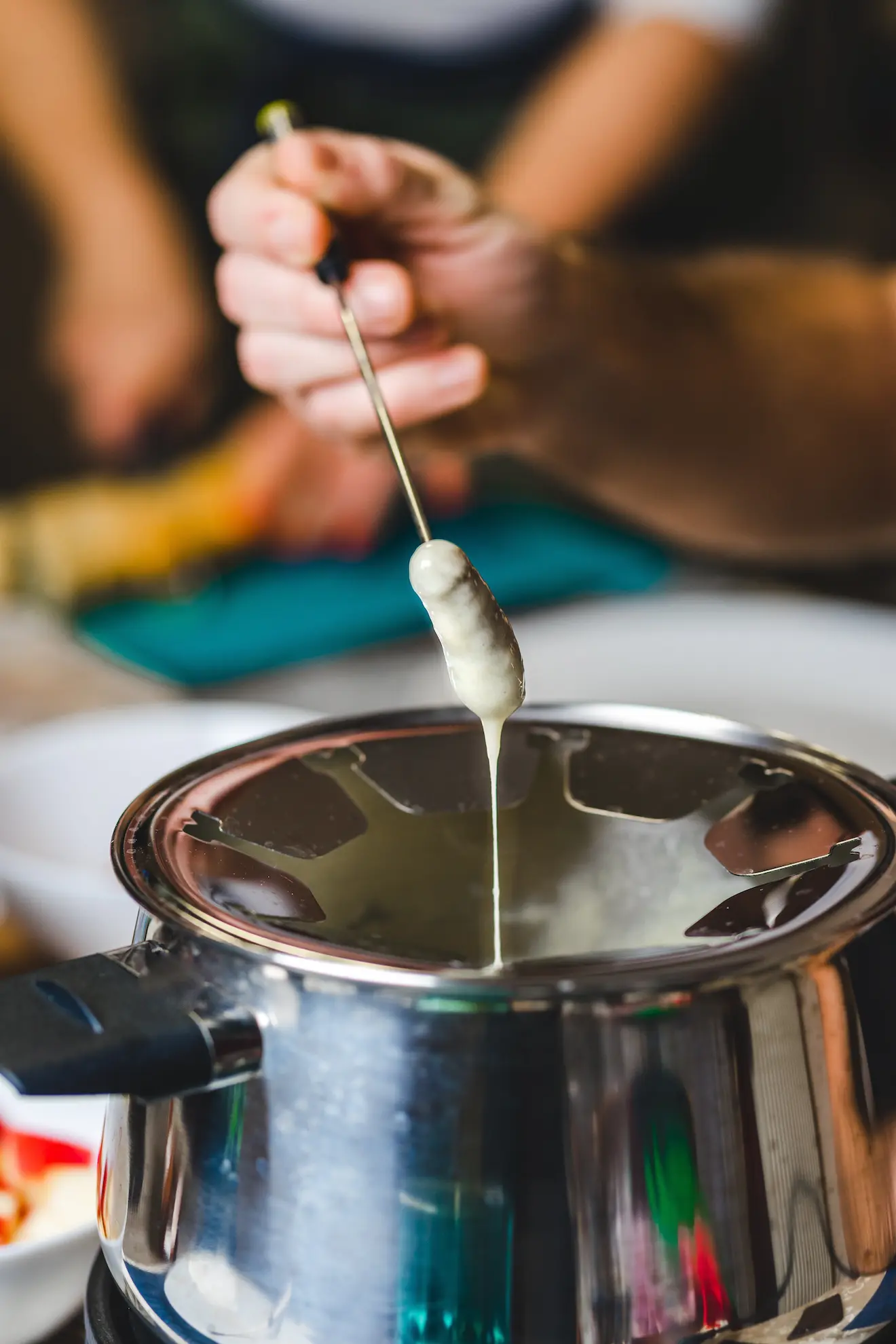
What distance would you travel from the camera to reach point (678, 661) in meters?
1.34

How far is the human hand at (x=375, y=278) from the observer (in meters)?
0.80

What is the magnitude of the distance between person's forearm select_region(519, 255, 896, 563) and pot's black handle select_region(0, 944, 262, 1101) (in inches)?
33.6

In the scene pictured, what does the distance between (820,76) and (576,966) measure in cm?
258

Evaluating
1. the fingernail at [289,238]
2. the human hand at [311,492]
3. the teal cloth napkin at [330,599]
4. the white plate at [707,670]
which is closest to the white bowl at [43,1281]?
the fingernail at [289,238]

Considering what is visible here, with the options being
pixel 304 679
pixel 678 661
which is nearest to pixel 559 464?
pixel 678 661

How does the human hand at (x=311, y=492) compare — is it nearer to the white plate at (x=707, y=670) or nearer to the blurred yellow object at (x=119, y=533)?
the blurred yellow object at (x=119, y=533)

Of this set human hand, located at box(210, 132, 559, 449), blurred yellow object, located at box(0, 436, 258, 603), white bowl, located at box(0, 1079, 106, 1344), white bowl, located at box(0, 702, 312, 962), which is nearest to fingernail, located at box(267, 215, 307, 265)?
human hand, located at box(210, 132, 559, 449)

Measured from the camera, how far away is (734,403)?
1323 millimetres

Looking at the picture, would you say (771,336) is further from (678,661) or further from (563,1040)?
(563,1040)

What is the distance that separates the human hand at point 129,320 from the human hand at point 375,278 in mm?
1207

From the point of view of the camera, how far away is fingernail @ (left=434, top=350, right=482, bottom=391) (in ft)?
2.77

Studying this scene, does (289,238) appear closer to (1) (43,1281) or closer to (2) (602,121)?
(1) (43,1281)

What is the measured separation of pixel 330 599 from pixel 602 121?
1045 mm

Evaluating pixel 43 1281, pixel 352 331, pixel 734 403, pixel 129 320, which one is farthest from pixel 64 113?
pixel 43 1281
